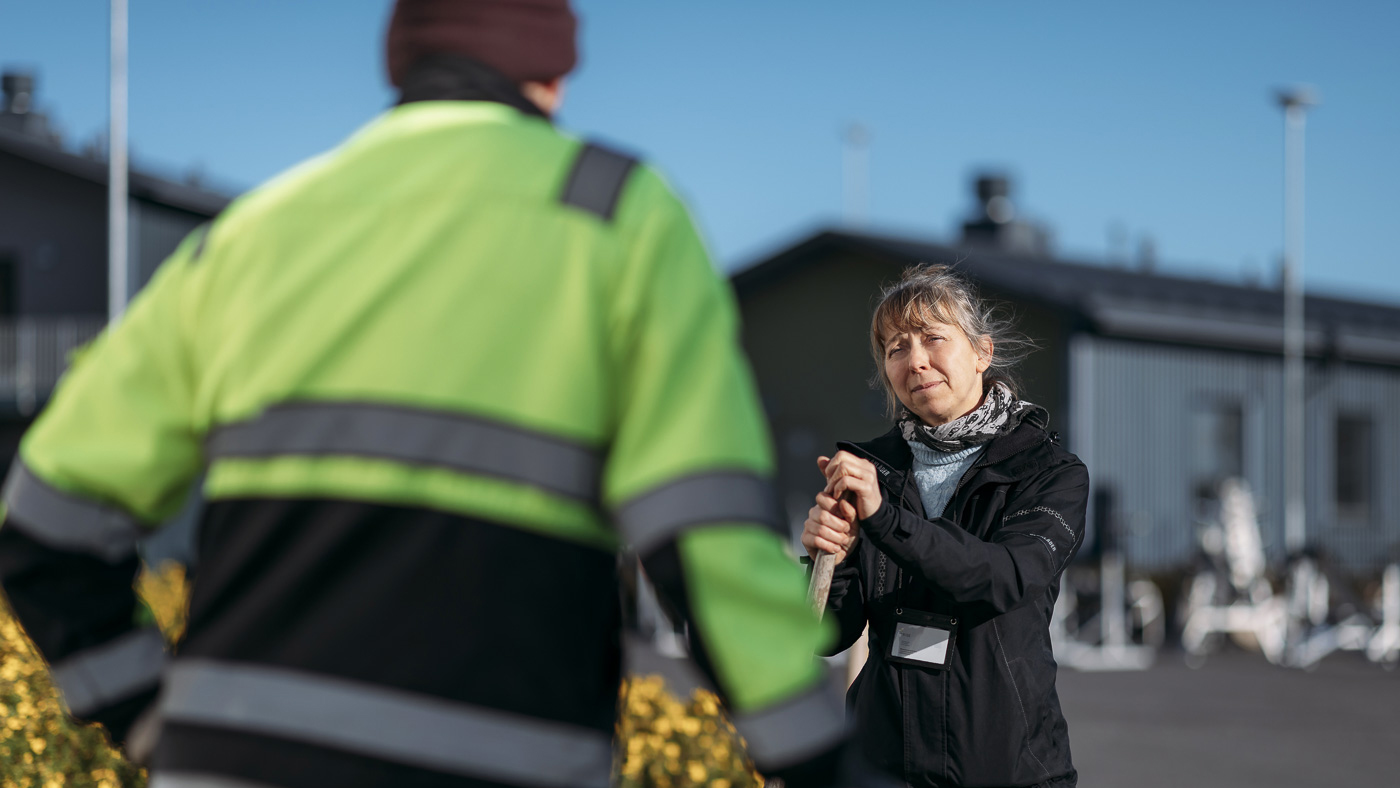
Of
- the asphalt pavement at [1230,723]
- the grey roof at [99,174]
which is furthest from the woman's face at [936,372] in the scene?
the grey roof at [99,174]

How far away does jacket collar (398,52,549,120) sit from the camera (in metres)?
1.79

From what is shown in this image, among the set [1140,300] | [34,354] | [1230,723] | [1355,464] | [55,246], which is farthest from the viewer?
[55,246]

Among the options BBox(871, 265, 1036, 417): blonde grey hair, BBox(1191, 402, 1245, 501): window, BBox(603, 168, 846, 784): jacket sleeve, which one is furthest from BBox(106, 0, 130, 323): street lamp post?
BBox(603, 168, 846, 784): jacket sleeve

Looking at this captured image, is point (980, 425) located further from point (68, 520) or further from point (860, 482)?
point (68, 520)

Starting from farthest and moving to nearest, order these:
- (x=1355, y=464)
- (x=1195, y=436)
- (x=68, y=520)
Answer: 1. (x=1355, y=464)
2. (x=1195, y=436)
3. (x=68, y=520)

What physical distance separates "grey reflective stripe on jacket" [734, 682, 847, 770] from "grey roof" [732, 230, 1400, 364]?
16.9 metres

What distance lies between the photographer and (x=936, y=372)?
318 centimetres

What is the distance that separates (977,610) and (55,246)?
25736mm

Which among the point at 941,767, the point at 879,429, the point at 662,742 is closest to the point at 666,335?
the point at 941,767

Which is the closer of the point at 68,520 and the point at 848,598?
the point at 68,520

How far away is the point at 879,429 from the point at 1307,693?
9.94 meters

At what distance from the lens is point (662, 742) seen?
523 centimetres

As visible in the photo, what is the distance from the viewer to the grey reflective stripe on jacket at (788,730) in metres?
1.58

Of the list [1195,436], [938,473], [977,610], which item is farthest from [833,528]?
[1195,436]
